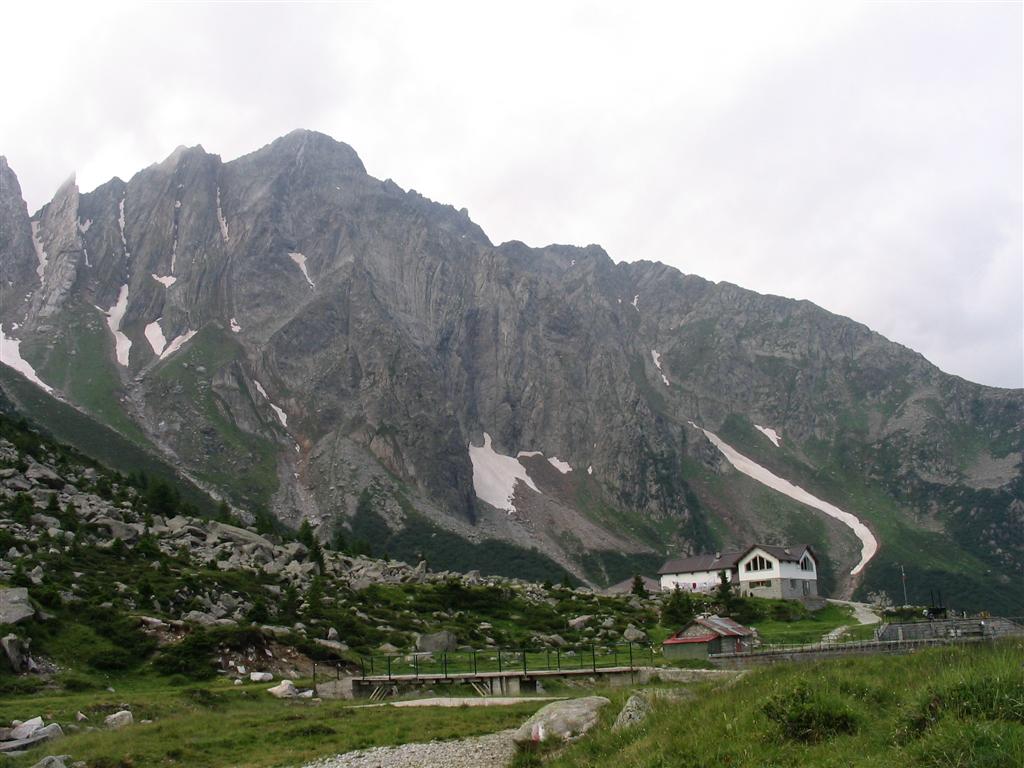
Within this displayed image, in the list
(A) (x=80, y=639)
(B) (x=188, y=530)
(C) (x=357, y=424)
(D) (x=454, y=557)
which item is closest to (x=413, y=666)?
(A) (x=80, y=639)

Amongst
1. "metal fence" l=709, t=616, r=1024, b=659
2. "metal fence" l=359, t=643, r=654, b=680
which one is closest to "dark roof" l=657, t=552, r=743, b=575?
"metal fence" l=359, t=643, r=654, b=680

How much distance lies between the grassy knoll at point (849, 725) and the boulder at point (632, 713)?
36 centimetres

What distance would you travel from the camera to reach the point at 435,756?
70.3 feet

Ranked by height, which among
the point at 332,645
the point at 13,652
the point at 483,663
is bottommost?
the point at 483,663

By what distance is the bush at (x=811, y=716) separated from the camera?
1272 cm

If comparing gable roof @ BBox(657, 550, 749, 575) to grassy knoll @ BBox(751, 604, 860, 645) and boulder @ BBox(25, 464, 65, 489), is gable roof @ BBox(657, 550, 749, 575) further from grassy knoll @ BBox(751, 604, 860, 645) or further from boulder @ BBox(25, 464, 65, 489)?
boulder @ BBox(25, 464, 65, 489)

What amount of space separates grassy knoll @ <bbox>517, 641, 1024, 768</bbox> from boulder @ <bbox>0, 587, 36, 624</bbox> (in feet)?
97.0

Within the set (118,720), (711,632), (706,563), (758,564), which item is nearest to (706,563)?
(706,563)

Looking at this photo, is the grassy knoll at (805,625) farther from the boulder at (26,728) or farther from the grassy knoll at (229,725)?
the boulder at (26,728)

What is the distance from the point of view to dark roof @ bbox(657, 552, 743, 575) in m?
106

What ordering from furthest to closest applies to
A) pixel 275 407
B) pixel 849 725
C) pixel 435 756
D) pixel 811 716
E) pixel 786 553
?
pixel 275 407 < pixel 786 553 < pixel 435 756 < pixel 811 716 < pixel 849 725

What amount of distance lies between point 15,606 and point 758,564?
86.3 metres

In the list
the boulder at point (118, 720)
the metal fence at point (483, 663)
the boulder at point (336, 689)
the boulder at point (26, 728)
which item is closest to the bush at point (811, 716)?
the boulder at point (26, 728)

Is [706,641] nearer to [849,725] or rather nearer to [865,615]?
[849,725]
